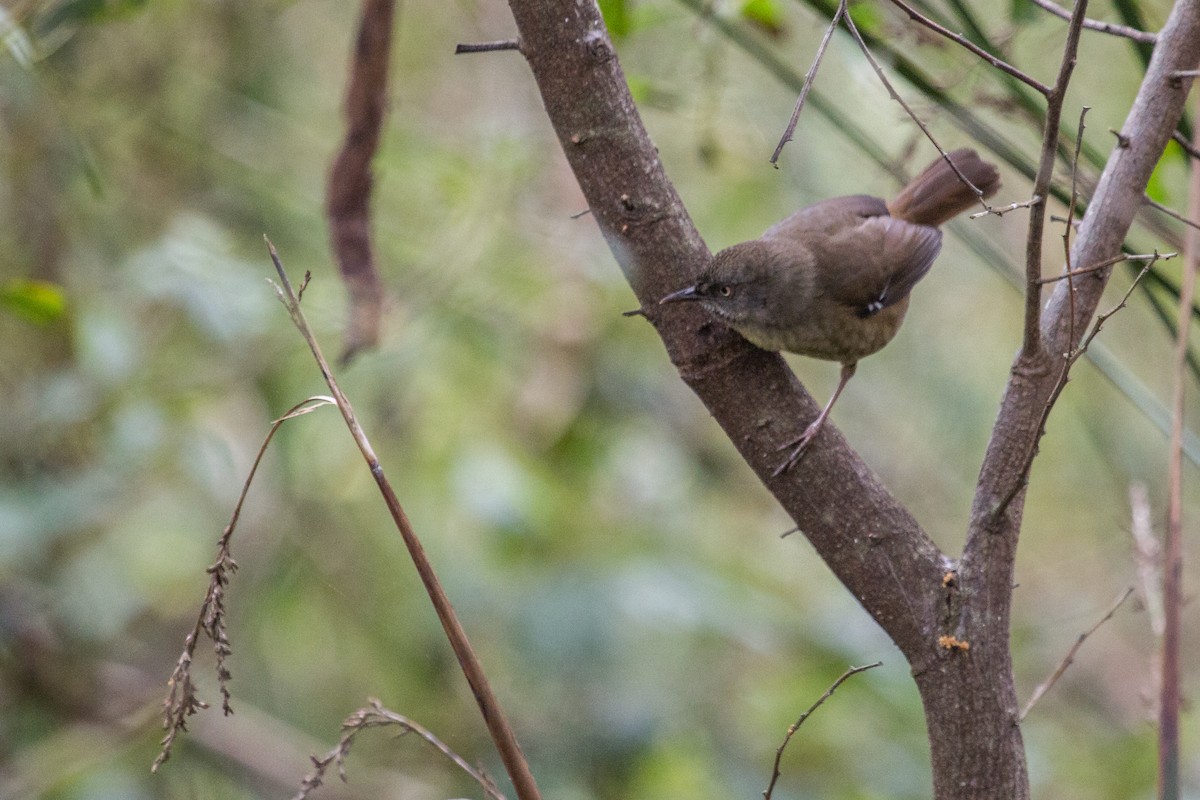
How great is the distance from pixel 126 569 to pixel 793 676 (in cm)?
222

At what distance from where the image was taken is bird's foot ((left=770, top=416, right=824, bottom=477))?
165cm

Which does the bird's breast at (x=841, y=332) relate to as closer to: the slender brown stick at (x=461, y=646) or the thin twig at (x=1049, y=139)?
the thin twig at (x=1049, y=139)

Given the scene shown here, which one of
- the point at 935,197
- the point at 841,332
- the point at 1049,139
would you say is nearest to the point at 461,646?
the point at 1049,139

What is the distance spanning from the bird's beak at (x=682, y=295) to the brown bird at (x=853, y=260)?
51 centimetres

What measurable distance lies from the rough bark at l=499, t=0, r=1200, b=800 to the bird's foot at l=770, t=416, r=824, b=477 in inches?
0.4

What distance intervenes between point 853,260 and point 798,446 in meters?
1.21

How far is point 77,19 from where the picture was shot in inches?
105

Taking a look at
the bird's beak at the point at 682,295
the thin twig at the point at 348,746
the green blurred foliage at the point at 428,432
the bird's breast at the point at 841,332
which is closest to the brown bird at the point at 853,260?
the bird's breast at the point at 841,332

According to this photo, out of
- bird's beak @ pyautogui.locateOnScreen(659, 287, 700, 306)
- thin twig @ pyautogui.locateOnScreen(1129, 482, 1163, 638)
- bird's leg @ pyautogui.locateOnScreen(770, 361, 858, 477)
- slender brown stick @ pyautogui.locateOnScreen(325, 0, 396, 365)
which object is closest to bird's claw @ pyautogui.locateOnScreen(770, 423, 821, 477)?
bird's leg @ pyautogui.locateOnScreen(770, 361, 858, 477)

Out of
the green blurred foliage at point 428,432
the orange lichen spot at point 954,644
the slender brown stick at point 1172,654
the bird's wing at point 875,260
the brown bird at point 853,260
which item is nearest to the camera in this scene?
the slender brown stick at point 1172,654

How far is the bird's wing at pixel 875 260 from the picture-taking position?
271 cm

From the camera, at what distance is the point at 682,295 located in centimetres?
176

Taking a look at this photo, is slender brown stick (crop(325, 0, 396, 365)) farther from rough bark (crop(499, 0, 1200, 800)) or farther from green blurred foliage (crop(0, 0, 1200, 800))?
rough bark (crop(499, 0, 1200, 800))

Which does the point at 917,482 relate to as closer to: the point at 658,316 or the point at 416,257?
the point at 416,257
